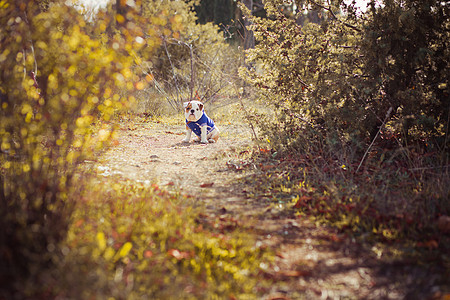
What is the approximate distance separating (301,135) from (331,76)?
36.7 inches

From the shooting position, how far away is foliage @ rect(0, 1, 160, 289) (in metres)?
2.34

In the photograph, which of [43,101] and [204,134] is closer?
[43,101]

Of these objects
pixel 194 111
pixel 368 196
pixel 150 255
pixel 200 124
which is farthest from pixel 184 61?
pixel 150 255

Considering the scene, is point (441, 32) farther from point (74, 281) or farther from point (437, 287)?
point (74, 281)

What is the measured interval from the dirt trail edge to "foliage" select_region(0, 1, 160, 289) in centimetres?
147

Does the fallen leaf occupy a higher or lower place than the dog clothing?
lower

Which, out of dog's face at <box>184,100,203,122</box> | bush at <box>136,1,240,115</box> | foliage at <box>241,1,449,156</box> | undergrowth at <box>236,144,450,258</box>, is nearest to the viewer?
undergrowth at <box>236,144,450,258</box>

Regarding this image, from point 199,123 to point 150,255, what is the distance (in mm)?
4931

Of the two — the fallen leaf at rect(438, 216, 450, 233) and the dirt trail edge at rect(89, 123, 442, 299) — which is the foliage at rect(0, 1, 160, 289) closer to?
the dirt trail edge at rect(89, 123, 442, 299)

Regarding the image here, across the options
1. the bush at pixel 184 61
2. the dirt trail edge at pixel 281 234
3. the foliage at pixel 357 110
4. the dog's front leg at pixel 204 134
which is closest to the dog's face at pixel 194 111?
the dog's front leg at pixel 204 134

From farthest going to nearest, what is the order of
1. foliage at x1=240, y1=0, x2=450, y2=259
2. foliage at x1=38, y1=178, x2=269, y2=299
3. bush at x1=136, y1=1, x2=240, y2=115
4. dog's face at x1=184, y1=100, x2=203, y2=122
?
bush at x1=136, y1=1, x2=240, y2=115 < dog's face at x1=184, y1=100, x2=203, y2=122 < foliage at x1=240, y1=0, x2=450, y2=259 < foliage at x1=38, y1=178, x2=269, y2=299

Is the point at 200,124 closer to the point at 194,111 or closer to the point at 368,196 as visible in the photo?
the point at 194,111

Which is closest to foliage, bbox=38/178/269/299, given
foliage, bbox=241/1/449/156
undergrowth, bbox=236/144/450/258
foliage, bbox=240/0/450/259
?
undergrowth, bbox=236/144/450/258

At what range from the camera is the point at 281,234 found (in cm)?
305
